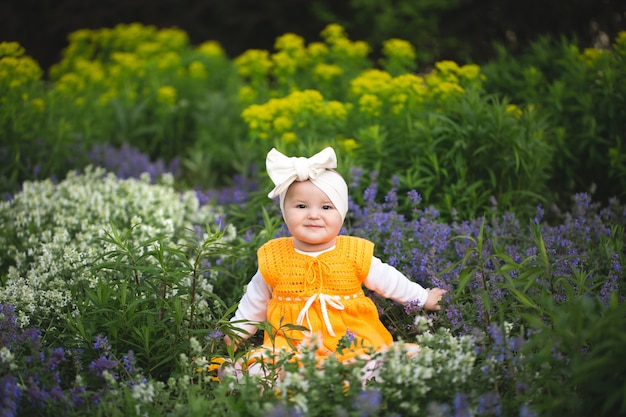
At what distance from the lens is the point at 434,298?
9.59 ft

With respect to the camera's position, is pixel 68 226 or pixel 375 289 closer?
pixel 375 289

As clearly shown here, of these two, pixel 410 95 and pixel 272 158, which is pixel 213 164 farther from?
pixel 272 158

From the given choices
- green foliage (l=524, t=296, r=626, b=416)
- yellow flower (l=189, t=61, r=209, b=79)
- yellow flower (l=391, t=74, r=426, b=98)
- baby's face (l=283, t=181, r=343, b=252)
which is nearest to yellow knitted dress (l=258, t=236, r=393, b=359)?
baby's face (l=283, t=181, r=343, b=252)

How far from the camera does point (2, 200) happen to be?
14.9 feet

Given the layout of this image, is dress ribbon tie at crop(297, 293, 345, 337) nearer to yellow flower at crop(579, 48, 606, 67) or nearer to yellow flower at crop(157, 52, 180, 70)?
yellow flower at crop(579, 48, 606, 67)

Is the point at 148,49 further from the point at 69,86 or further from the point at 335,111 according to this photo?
the point at 335,111

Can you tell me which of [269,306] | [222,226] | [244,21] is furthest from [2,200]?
[244,21]

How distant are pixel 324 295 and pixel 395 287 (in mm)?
337

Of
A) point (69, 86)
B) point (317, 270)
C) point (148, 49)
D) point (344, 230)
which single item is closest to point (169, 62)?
point (148, 49)

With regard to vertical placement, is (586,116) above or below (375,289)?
above

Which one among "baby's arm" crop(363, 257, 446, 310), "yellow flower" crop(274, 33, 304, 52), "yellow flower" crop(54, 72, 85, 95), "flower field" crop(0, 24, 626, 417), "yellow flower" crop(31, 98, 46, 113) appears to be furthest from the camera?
"yellow flower" crop(54, 72, 85, 95)

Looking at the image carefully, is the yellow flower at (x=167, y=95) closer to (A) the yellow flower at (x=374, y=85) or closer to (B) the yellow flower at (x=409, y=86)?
(A) the yellow flower at (x=374, y=85)

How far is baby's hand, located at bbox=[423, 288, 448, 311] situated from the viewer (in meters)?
2.91

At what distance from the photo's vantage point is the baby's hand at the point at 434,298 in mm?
2914
